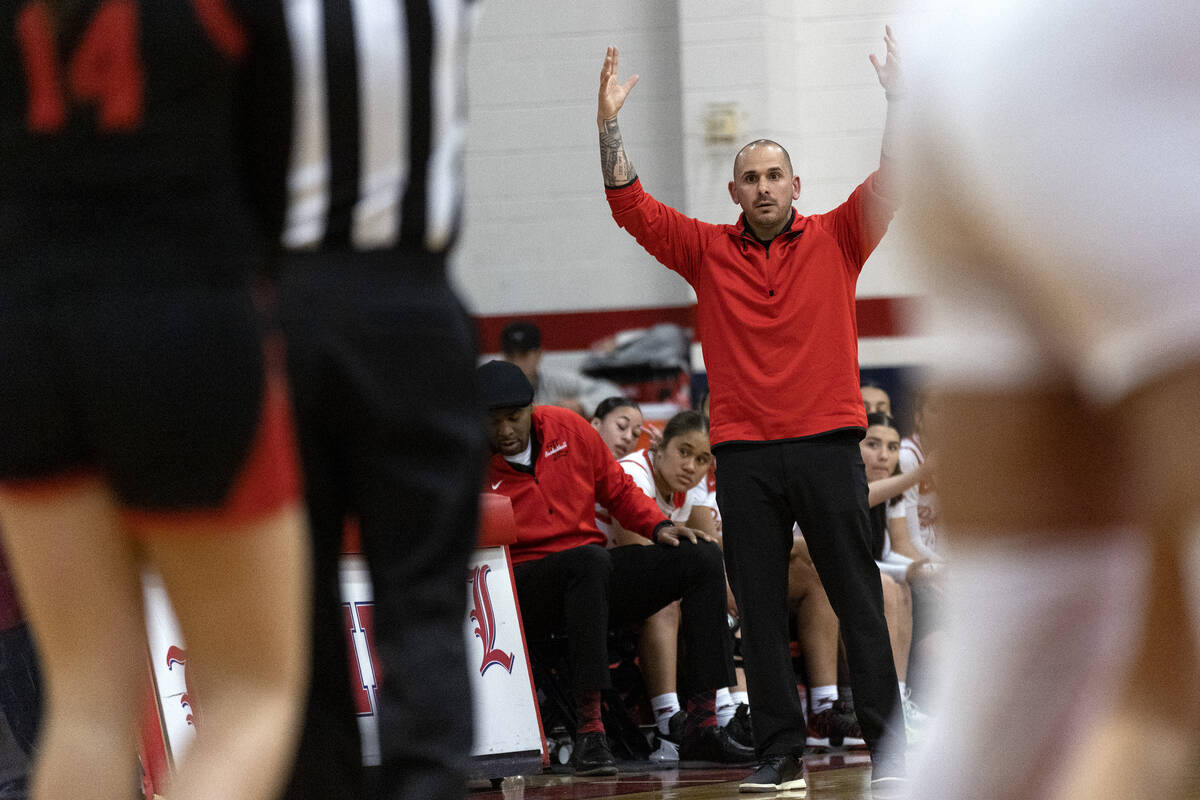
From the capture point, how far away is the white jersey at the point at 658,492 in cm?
632

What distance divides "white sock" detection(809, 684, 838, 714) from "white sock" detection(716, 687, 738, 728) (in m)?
0.38

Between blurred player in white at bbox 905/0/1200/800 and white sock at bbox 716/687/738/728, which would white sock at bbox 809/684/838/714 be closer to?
white sock at bbox 716/687/738/728

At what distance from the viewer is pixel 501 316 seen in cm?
932

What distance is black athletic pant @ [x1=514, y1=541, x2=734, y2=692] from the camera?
216 inches

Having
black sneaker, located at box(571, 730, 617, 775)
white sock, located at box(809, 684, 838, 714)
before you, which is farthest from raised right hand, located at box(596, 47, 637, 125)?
white sock, located at box(809, 684, 838, 714)

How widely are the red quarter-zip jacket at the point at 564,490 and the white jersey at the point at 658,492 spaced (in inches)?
10.8

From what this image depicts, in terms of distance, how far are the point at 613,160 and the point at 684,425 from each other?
1.44 metres

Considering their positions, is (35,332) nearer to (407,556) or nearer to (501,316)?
(407,556)

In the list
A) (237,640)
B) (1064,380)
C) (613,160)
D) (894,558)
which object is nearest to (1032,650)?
(1064,380)

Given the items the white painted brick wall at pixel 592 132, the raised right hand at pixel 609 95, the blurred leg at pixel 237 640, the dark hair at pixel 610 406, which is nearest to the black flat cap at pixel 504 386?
the raised right hand at pixel 609 95

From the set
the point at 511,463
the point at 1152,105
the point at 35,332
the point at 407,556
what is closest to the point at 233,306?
the point at 35,332

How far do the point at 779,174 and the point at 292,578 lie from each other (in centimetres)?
352

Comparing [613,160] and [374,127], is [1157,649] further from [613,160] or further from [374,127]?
[613,160]

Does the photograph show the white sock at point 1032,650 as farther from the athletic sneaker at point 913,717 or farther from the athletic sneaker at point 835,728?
the athletic sneaker at point 835,728
